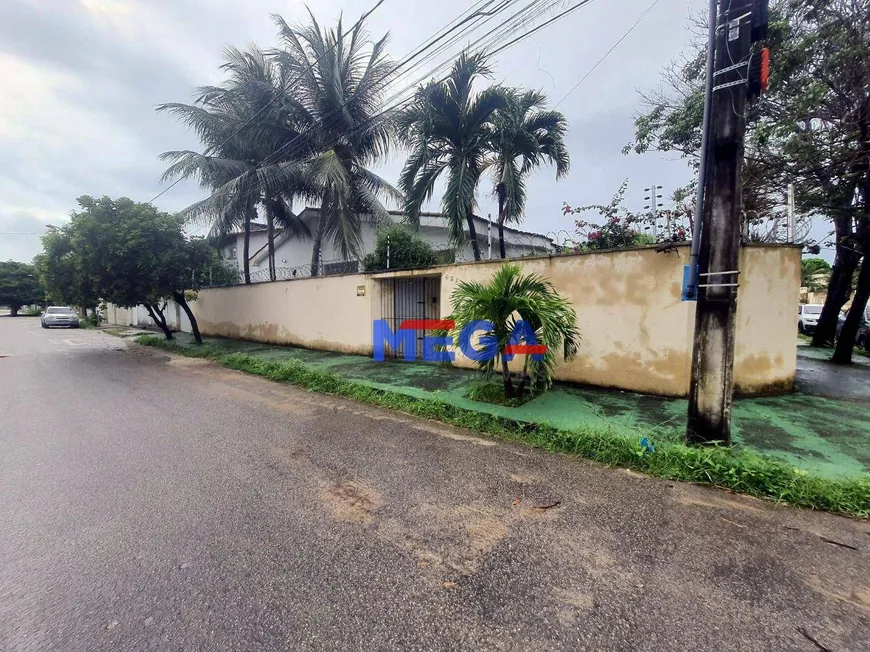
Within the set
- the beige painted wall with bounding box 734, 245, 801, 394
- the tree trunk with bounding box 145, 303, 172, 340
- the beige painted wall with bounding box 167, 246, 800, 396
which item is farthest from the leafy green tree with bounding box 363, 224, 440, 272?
the tree trunk with bounding box 145, 303, 172, 340

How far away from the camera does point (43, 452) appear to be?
3.94m

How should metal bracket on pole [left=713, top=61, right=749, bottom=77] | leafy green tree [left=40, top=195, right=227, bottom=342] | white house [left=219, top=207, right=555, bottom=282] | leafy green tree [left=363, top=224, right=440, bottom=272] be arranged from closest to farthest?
metal bracket on pole [left=713, top=61, right=749, bottom=77]
leafy green tree [left=363, top=224, right=440, bottom=272]
leafy green tree [left=40, top=195, right=227, bottom=342]
white house [left=219, top=207, right=555, bottom=282]

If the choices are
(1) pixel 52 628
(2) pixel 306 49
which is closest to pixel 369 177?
(2) pixel 306 49

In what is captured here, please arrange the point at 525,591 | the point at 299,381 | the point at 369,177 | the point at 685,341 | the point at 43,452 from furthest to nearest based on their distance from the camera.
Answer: the point at 369,177
the point at 299,381
the point at 685,341
the point at 43,452
the point at 525,591

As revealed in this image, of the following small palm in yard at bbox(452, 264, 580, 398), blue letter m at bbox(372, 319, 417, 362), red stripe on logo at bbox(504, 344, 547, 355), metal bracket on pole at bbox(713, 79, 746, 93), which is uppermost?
metal bracket on pole at bbox(713, 79, 746, 93)

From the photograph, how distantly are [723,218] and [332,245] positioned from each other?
1194 centimetres

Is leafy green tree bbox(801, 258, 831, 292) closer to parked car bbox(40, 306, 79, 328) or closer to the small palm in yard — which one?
the small palm in yard

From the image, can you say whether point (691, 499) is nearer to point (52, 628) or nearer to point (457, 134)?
point (52, 628)

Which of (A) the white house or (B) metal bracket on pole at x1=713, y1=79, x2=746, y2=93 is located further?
(A) the white house

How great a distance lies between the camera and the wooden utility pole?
3.32 metres

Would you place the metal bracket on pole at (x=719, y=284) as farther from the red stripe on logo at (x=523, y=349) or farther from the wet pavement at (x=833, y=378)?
the wet pavement at (x=833, y=378)

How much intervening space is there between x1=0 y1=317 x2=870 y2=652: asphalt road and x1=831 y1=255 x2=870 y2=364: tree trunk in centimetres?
799

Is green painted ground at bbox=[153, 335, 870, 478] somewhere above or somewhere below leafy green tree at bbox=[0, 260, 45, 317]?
below

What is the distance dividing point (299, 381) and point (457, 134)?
22.6 feet
